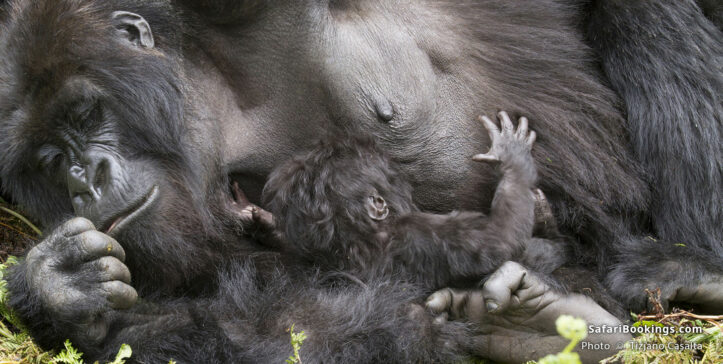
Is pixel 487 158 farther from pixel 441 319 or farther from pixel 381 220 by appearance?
pixel 441 319

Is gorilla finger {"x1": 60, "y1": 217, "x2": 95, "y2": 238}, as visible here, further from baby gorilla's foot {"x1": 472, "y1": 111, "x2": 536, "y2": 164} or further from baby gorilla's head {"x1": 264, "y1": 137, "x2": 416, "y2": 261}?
baby gorilla's foot {"x1": 472, "y1": 111, "x2": 536, "y2": 164}

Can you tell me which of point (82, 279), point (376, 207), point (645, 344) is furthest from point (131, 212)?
point (645, 344)

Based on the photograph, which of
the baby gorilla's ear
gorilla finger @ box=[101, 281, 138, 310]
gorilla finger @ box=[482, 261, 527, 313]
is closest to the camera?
gorilla finger @ box=[101, 281, 138, 310]

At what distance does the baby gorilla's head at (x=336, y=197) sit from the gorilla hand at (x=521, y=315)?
37 centimetres

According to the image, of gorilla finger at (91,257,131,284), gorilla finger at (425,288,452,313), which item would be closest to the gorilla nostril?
gorilla finger at (91,257,131,284)

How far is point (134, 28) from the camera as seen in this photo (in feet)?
9.28

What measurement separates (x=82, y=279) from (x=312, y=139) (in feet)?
3.32

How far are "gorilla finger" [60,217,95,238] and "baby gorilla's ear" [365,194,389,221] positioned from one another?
960 millimetres

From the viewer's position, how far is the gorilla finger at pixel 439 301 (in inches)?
109

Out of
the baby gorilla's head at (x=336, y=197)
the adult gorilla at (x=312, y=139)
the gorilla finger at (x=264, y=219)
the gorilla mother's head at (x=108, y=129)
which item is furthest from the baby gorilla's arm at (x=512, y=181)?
the gorilla mother's head at (x=108, y=129)

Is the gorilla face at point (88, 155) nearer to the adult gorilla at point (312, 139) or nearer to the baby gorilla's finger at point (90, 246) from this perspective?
the adult gorilla at point (312, 139)

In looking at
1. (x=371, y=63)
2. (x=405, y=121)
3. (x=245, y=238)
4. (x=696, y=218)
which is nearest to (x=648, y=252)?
(x=696, y=218)

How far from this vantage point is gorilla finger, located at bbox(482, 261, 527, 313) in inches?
103

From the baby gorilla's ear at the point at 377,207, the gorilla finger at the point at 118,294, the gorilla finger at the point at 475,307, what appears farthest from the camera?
the baby gorilla's ear at the point at 377,207
